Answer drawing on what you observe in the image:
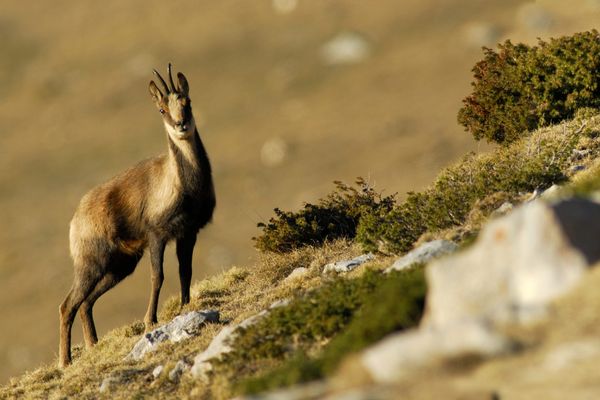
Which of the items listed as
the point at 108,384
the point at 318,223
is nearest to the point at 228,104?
the point at 318,223

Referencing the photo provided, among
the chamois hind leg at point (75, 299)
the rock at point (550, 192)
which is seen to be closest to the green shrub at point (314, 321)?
the rock at point (550, 192)

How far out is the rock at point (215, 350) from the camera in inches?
430

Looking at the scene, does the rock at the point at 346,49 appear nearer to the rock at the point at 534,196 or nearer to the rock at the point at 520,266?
the rock at the point at 534,196

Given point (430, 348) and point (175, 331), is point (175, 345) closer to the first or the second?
point (175, 331)

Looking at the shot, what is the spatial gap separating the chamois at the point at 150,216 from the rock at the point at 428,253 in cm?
464

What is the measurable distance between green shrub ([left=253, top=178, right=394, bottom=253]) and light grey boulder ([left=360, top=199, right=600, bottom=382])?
27.0ft

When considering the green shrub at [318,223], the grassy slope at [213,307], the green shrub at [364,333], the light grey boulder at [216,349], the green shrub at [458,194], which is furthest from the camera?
the green shrub at [318,223]

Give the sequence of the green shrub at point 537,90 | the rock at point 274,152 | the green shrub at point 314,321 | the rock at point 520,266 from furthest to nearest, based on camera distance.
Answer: the rock at point 274,152
the green shrub at point 537,90
the green shrub at point 314,321
the rock at point 520,266

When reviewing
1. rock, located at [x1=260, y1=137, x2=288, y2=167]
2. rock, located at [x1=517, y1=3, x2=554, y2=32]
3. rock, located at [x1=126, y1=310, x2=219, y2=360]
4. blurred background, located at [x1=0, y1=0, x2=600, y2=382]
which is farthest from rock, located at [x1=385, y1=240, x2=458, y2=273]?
rock, located at [x1=517, y1=3, x2=554, y2=32]

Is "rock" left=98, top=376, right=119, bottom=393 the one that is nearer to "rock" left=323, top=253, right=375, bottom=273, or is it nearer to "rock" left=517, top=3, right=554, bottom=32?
"rock" left=323, top=253, right=375, bottom=273

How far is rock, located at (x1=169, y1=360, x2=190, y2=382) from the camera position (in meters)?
11.5

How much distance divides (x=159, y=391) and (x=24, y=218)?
5793cm

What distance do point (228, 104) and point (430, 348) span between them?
69534mm

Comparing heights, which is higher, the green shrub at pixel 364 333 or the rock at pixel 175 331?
the rock at pixel 175 331
